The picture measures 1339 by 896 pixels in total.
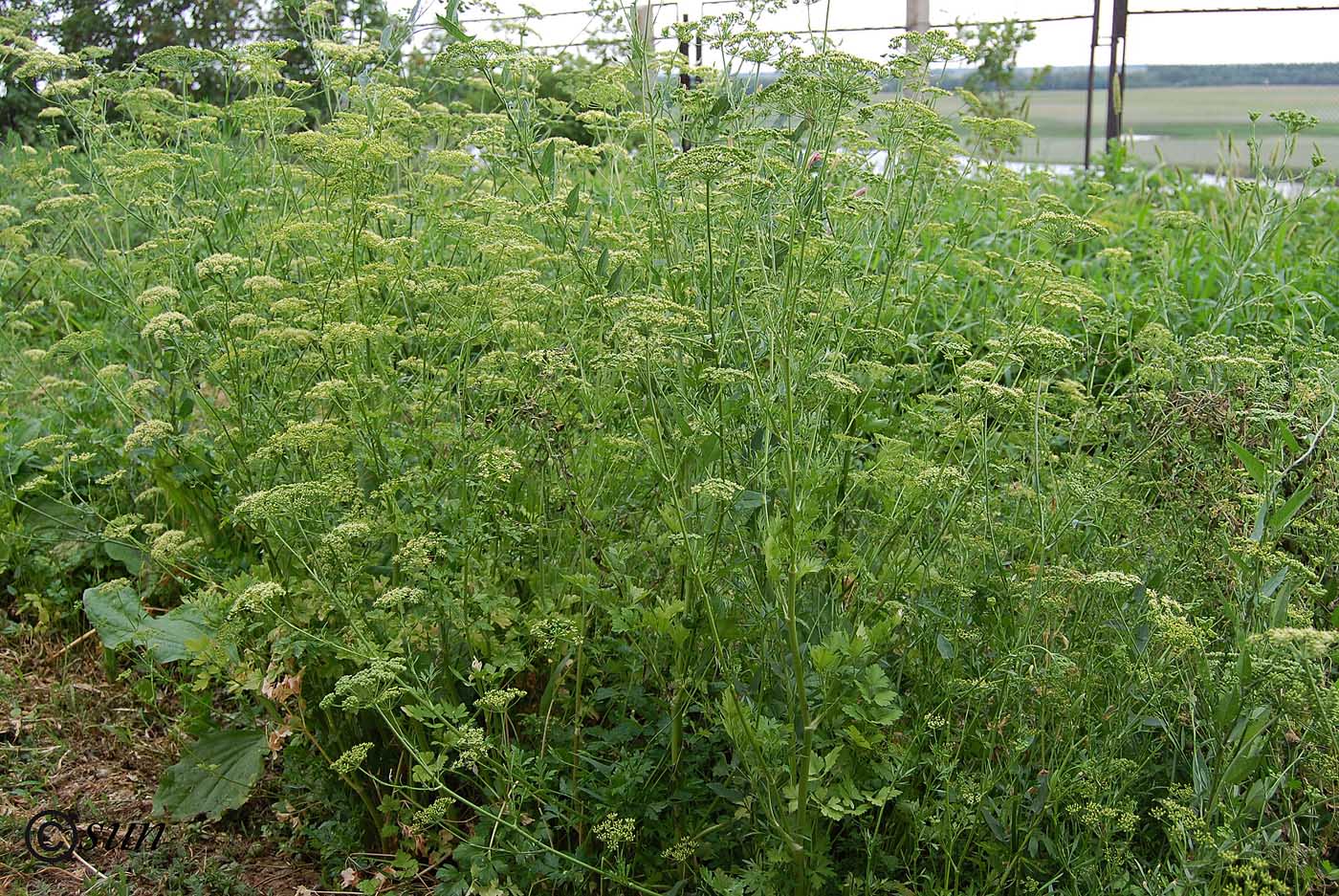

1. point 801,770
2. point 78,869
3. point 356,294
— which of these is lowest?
point 78,869

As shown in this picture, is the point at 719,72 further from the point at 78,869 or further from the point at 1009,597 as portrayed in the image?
the point at 78,869

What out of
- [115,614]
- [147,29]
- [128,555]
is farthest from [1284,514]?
[147,29]

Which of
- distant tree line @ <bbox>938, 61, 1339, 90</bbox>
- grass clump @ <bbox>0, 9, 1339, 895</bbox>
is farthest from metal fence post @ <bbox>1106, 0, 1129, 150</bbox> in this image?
grass clump @ <bbox>0, 9, 1339, 895</bbox>

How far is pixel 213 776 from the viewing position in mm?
3182

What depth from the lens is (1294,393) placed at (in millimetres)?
2766

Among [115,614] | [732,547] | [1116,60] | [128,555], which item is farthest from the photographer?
[1116,60]

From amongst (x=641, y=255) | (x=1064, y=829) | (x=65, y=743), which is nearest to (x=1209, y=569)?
(x=1064, y=829)

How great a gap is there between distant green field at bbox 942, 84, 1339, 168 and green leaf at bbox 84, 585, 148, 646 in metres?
10.5

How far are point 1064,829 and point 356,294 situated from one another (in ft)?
7.07

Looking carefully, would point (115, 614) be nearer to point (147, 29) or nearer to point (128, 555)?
point (128, 555)
